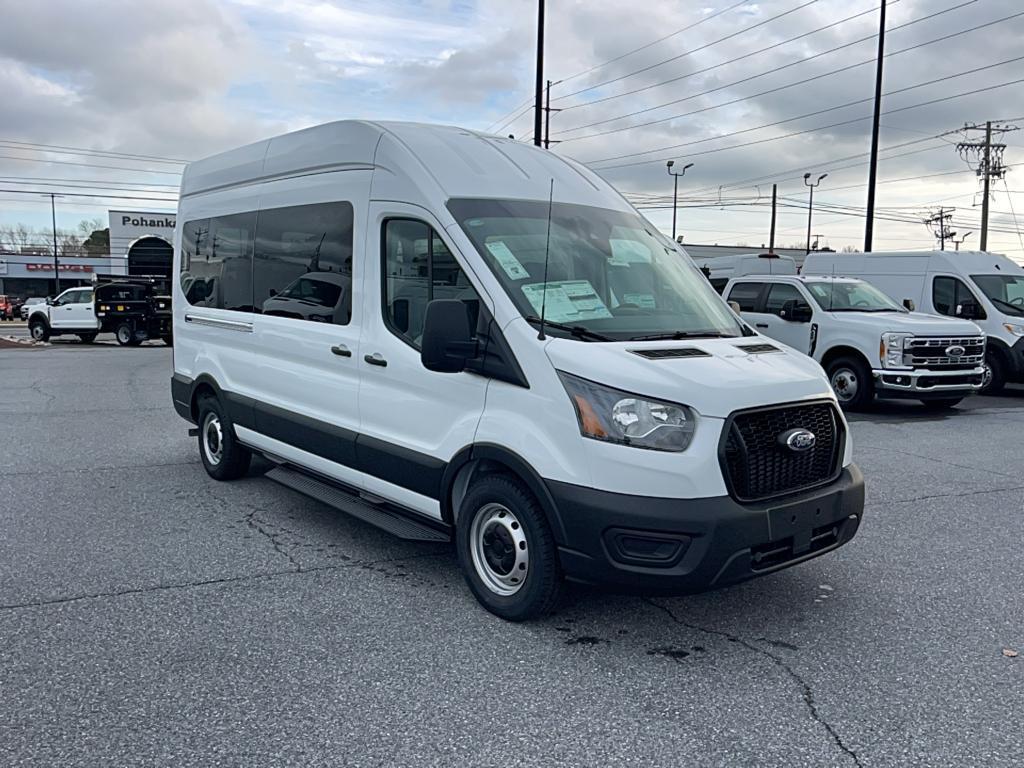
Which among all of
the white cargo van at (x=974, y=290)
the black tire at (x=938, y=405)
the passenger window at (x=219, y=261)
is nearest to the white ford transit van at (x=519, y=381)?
the passenger window at (x=219, y=261)

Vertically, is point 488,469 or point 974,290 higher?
point 974,290

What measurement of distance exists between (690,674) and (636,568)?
519mm

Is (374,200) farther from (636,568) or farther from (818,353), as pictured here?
(818,353)

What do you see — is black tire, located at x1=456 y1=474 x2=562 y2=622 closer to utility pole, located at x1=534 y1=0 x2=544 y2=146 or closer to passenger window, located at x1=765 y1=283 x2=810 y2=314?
passenger window, located at x1=765 y1=283 x2=810 y2=314

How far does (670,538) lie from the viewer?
3717 mm

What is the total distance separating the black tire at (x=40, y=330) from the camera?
28.9m

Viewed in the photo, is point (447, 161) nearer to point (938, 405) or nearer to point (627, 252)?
point (627, 252)

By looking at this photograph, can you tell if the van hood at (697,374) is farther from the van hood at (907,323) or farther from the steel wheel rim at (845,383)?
the steel wheel rim at (845,383)

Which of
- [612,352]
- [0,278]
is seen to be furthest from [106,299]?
[0,278]

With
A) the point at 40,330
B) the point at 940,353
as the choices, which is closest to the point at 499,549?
the point at 940,353

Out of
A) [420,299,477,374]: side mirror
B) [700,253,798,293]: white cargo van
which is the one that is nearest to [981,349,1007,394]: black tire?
[700,253,798,293]: white cargo van

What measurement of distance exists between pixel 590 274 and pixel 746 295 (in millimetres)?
9802

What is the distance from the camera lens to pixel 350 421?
5.34 meters

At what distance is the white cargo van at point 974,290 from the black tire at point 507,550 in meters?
11.6
